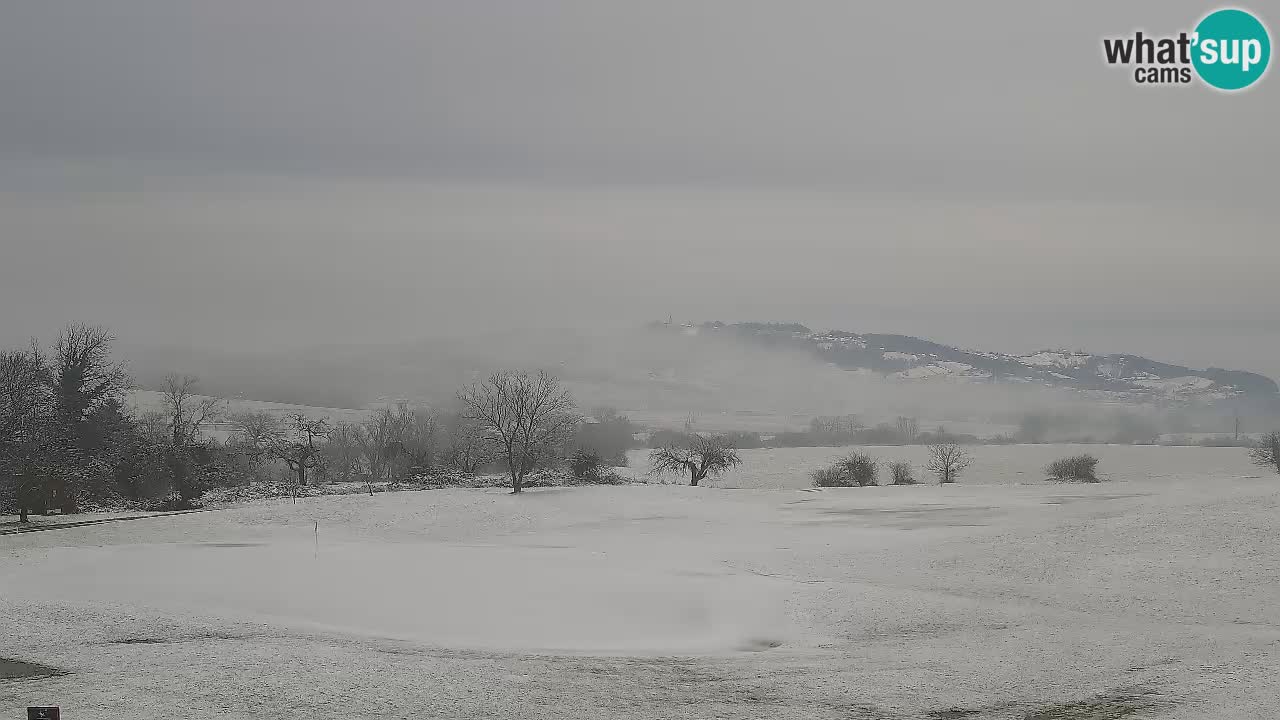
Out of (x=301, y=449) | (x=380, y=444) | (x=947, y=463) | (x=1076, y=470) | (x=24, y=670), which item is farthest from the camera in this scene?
(x=380, y=444)

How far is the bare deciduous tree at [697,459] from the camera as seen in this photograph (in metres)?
71.6

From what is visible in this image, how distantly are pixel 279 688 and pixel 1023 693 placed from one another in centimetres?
1347

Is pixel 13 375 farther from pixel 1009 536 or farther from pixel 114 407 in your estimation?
pixel 1009 536

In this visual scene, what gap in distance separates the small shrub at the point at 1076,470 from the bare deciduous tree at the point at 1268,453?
12.7 metres

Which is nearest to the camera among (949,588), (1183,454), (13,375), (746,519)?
(949,588)

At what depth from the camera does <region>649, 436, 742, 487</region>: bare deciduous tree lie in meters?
71.6

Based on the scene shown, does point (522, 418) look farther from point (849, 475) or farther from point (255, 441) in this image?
point (255, 441)

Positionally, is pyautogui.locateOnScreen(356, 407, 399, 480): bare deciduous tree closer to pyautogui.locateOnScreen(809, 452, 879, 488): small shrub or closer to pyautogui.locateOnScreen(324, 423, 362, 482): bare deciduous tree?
pyautogui.locateOnScreen(324, 423, 362, 482): bare deciduous tree

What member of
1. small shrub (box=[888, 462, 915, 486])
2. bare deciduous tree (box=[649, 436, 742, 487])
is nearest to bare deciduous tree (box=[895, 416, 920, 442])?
small shrub (box=[888, 462, 915, 486])

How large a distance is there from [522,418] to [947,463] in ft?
110

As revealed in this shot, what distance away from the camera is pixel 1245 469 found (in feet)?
261

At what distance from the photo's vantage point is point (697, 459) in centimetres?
7369

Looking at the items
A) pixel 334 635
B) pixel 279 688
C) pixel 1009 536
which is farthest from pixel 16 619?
pixel 1009 536

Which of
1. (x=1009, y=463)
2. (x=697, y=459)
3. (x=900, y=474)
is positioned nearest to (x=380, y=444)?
(x=697, y=459)
